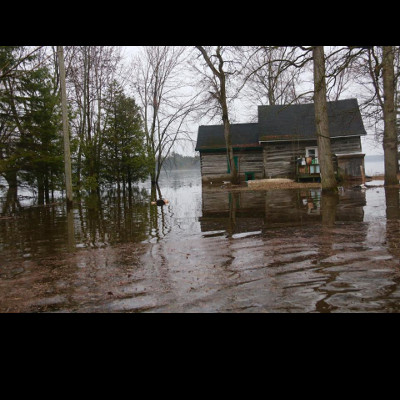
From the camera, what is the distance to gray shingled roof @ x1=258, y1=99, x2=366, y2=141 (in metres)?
28.2

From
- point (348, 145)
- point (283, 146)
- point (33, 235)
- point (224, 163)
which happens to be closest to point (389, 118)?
point (348, 145)

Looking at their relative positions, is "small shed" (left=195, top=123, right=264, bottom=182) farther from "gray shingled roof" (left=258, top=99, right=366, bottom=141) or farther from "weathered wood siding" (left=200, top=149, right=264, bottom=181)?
"gray shingled roof" (left=258, top=99, right=366, bottom=141)

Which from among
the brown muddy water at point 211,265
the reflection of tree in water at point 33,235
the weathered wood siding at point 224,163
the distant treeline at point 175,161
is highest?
the distant treeline at point 175,161

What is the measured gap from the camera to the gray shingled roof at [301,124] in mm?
28184

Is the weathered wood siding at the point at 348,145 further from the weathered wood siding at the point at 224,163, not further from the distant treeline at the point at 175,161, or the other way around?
the distant treeline at the point at 175,161

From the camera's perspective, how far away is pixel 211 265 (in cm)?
531

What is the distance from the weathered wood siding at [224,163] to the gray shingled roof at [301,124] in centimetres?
250

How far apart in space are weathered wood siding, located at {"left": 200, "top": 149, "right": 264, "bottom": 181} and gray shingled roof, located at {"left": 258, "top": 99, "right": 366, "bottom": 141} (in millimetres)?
2499

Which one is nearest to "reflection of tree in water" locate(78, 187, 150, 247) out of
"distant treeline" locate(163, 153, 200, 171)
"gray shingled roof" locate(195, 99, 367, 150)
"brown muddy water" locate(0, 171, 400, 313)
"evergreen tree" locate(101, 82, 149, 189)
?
"brown muddy water" locate(0, 171, 400, 313)

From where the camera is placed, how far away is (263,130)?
97.3ft

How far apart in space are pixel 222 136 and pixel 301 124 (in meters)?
7.07

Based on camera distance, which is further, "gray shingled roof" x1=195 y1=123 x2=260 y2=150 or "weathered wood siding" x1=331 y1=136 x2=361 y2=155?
"gray shingled roof" x1=195 y1=123 x2=260 y2=150

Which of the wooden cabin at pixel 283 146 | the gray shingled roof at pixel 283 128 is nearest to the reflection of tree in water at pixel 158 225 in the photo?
the wooden cabin at pixel 283 146
